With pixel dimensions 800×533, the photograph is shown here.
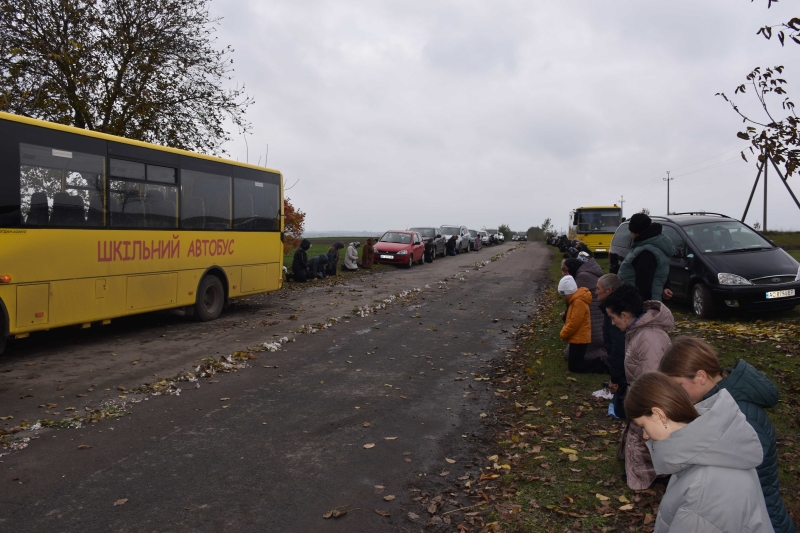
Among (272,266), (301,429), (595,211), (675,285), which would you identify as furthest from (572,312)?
(595,211)

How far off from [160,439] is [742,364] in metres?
4.79

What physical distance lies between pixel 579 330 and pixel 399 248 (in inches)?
892

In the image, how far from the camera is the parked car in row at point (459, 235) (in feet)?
148

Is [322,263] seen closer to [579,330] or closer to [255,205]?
[255,205]

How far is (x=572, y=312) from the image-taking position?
7.89 meters

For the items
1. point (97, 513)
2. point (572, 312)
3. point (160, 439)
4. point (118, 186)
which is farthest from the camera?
point (118, 186)

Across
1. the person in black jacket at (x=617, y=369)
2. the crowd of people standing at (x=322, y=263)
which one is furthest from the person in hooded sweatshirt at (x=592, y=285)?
the crowd of people standing at (x=322, y=263)

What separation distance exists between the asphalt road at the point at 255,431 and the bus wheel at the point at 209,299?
0.88 metres

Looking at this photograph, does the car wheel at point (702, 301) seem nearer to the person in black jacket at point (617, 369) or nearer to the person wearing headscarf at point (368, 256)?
the person in black jacket at point (617, 369)

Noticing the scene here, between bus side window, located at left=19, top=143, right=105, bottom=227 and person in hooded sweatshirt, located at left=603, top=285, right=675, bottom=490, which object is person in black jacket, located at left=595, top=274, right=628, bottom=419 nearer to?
person in hooded sweatshirt, located at left=603, top=285, right=675, bottom=490

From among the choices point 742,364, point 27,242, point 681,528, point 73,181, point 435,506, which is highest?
point 73,181

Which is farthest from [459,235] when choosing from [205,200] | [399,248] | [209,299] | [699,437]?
[699,437]

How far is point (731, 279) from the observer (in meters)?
11.7

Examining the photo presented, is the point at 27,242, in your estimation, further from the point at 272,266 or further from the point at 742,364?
the point at 742,364
